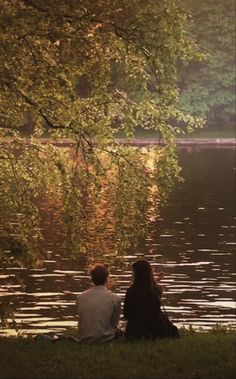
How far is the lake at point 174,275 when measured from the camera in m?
23.7

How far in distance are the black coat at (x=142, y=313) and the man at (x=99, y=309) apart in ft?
0.64

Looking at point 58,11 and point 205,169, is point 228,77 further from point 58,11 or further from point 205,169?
point 58,11

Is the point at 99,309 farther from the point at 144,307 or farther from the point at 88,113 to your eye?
the point at 88,113

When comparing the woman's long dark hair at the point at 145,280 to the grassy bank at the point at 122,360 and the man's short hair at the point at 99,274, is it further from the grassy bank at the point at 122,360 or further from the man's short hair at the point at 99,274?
the grassy bank at the point at 122,360

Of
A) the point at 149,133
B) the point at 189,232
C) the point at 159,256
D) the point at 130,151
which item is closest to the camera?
the point at 130,151

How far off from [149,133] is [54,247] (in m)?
65.3

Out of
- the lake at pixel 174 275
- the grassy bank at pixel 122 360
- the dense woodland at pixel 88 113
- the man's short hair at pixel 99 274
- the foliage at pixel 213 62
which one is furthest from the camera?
the foliage at pixel 213 62

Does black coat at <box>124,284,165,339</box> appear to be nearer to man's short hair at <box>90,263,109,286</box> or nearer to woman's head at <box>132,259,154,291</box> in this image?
woman's head at <box>132,259,154,291</box>

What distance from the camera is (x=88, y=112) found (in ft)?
56.9

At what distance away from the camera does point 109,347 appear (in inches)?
547

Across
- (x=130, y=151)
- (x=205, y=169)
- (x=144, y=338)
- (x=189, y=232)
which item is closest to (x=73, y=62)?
(x=130, y=151)

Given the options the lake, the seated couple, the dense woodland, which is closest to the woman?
the seated couple

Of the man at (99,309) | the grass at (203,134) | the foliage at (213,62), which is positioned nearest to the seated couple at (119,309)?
the man at (99,309)

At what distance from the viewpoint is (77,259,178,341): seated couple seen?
14422 millimetres
